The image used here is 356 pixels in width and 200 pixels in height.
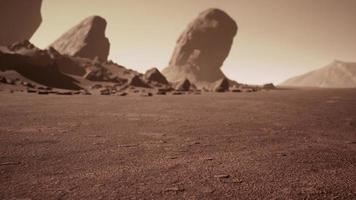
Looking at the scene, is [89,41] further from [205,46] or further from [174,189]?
[174,189]

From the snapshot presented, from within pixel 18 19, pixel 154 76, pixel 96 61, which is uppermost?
pixel 18 19

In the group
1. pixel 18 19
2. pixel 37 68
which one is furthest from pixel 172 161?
pixel 18 19

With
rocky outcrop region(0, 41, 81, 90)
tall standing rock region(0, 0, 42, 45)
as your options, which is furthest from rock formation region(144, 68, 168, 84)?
tall standing rock region(0, 0, 42, 45)

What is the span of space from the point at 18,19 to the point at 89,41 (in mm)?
35498

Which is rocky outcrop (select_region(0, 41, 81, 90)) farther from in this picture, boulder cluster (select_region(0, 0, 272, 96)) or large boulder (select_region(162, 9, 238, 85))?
large boulder (select_region(162, 9, 238, 85))

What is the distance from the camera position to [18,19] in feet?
280

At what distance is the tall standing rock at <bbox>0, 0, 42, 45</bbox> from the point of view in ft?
262

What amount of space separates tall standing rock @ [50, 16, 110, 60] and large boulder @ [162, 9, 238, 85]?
125 feet

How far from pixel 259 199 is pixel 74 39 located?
231ft

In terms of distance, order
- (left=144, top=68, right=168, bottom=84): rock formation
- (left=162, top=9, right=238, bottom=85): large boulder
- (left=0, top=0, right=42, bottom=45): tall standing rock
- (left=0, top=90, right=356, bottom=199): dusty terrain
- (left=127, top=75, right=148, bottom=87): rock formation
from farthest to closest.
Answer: (left=162, top=9, right=238, bottom=85): large boulder, (left=0, top=0, right=42, bottom=45): tall standing rock, (left=144, top=68, right=168, bottom=84): rock formation, (left=127, top=75, right=148, bottom=87): rock formation, (left=0, top=90, right=356, bottom=199): dusty terrain

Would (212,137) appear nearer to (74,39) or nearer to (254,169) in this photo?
(254,169)

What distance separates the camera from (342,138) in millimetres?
6816

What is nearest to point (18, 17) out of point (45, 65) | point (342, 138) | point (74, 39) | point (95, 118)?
point (74, 39)

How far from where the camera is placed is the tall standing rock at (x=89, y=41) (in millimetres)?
63219
